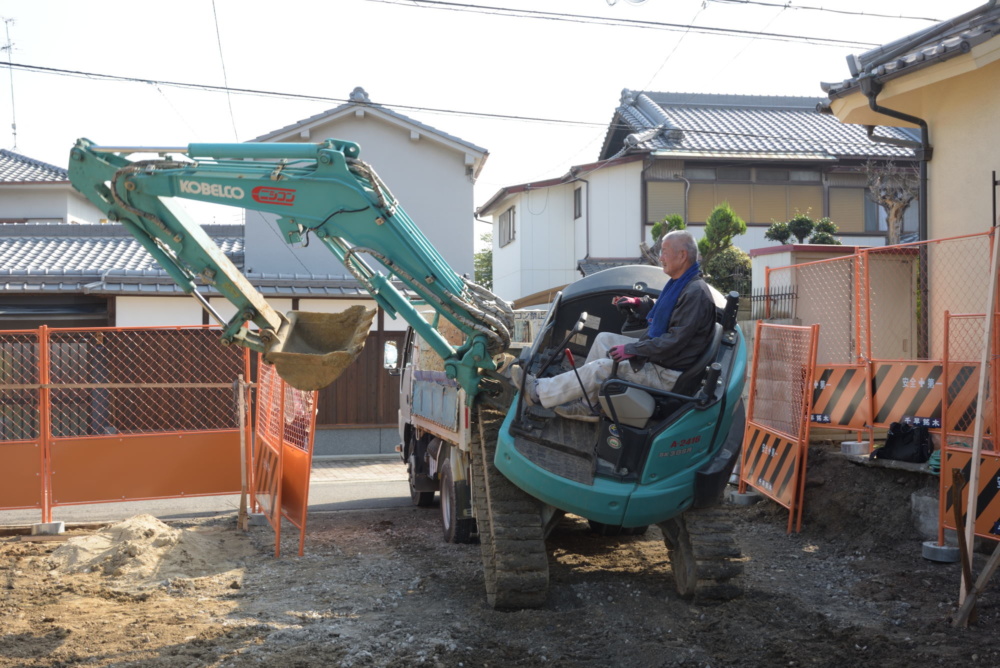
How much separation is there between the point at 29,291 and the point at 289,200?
11.8 meters

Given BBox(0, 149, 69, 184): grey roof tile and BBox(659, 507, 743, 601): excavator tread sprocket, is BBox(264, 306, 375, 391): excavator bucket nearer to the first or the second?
BBox(659, 507, 743, 601): excavator tread sprocket

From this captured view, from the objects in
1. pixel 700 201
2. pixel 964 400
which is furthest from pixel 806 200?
pixel 964 400

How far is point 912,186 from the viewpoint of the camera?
61.8ft

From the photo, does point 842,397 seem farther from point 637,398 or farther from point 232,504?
point 232,504

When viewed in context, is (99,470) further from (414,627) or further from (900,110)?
(900,110)

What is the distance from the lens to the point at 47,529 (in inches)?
A: 364

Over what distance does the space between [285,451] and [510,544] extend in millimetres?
3255

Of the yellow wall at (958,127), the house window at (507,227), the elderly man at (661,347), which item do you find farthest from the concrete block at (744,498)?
the house window at (507,227)

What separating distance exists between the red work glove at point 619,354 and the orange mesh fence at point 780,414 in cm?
337

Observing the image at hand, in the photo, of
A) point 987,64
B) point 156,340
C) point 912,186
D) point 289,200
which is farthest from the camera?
point 912,186

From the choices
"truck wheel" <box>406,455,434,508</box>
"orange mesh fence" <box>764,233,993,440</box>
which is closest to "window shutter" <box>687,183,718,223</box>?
"orange mesh fence" <box>764,233,993,440</box>

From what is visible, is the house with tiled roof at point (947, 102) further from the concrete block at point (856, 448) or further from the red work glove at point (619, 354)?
the red work glove at point (619, 354)

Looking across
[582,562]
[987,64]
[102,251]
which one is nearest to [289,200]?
[582,562]

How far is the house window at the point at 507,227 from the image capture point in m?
28.5
